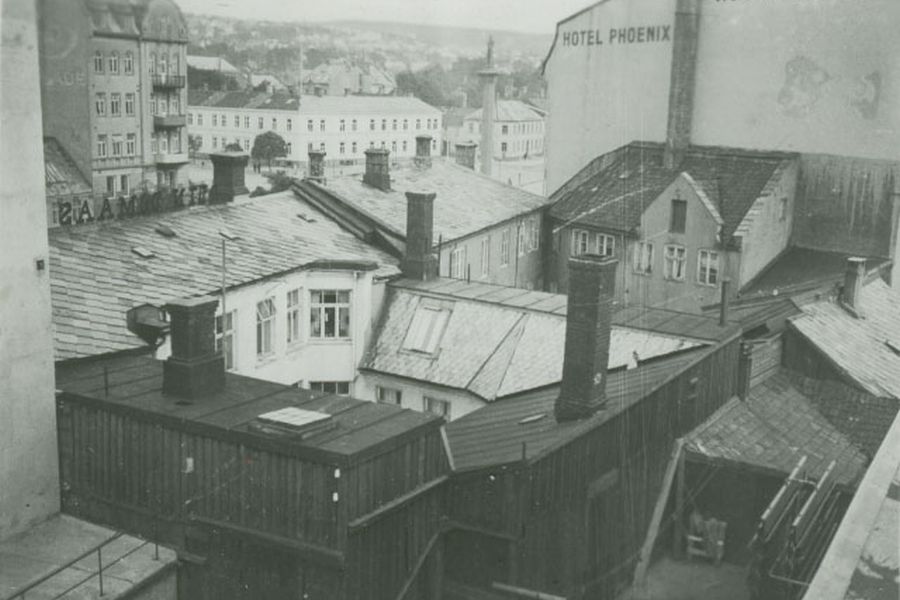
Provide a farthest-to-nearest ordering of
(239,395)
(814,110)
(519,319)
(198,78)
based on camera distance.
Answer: (198,78)
(814,110)
(519,319)
(239,395)

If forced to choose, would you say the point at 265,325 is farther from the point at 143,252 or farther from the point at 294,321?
the point at 143,252

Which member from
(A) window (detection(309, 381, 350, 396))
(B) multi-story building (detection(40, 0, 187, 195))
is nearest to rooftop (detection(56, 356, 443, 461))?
(A) window (detection(309, 381, 350, 396))

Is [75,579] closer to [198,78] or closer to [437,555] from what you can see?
[437,555]

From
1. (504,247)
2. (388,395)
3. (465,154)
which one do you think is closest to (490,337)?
(388,395)

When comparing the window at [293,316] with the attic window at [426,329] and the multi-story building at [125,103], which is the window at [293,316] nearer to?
the attic window at [426,329]

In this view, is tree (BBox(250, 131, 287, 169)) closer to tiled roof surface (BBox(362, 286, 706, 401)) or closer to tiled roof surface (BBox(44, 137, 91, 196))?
tiled roof surface (BBox(44, 137, 91, 196))

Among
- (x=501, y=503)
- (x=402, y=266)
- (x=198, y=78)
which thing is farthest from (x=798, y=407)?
(x=198, y=78)
